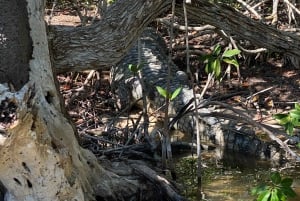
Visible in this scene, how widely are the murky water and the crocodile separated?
0.12m

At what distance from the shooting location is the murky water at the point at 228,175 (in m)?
4.25

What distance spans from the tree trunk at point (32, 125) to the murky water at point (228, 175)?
107 cm

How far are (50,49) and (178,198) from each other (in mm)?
1027

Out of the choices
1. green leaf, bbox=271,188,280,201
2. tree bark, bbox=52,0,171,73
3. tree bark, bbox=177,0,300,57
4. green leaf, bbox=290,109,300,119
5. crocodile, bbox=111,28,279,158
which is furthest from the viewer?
crocodile, bbox=111,28,279,158

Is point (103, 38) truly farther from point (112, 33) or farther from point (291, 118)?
point (291, 118)

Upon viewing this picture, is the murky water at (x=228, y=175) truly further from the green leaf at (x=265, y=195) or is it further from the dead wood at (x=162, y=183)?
the green leaf at (x=265, y=195)

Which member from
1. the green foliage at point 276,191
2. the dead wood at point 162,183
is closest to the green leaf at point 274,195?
the green foliage at point 276,191

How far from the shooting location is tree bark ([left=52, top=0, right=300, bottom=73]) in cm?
364

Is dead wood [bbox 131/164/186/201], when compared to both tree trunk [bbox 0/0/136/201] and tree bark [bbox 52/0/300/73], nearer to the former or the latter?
tree trunk [bbox 0/0/136/201]

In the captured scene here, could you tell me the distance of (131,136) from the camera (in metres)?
4.41

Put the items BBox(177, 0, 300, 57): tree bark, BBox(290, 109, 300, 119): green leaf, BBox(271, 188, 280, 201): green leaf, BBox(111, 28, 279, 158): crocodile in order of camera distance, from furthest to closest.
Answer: BBox(111, 28, 279, 158): crocodile
BBox(177, 0, 300, 57): tree bark
BBox(290, 109, 300, 119): green leaf
BBox(271, 188, 280, 201): green leaf

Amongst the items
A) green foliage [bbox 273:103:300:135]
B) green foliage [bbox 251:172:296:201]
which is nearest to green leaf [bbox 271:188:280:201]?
green foliage [bbox 251:172:296:201]

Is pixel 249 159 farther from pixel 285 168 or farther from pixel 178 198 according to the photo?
pixel 178 198

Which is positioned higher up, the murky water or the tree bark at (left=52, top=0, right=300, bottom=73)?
the tree bark at (left=52, top=0, right=300, bottom=73)
